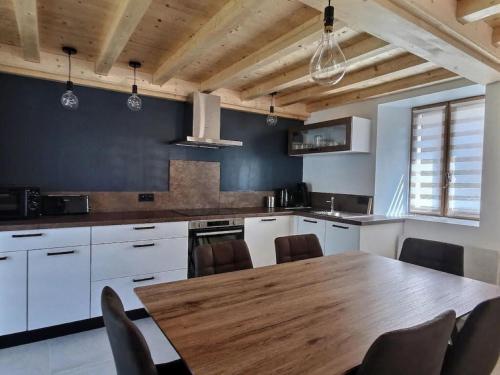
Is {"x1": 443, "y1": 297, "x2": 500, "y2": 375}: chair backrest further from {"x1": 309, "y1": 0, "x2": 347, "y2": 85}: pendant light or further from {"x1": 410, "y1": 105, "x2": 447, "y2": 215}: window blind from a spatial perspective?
{"x1": 410, "y1": 105, "x2": 447, "y2": 215}: window blind

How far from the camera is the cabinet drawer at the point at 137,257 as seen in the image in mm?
2557

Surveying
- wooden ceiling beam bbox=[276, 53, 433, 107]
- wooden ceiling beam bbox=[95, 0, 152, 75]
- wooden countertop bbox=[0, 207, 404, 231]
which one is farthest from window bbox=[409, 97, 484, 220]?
wooden ceiling beam bbox=[95, 0, 152, 75]

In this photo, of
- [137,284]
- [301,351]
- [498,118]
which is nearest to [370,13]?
[301,351]

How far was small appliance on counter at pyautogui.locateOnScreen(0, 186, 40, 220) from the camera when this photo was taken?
2.37m

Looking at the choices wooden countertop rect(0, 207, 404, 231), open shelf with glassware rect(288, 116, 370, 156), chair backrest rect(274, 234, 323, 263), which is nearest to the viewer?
chair backrest rect(274, 234, 323, 263)

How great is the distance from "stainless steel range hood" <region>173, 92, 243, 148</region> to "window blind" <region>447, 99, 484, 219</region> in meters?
2.36

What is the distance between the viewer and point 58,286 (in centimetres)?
240

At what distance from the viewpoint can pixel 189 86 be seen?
350 cm

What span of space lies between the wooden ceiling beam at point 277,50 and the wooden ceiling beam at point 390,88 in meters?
1.29

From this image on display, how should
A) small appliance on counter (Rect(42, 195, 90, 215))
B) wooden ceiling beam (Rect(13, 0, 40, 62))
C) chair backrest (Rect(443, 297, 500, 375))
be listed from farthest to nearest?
1. small appliance on counter (Rect(42, 195, 90, 215))
2. wooden ceiling beam (Rect(13, 0, 40, 62))
3. chair backrest (Rect(443, 297, 500, 375))

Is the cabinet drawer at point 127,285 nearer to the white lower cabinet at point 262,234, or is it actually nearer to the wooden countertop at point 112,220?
the wooden countertop at point 112,220

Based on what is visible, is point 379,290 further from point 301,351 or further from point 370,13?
point 370,13

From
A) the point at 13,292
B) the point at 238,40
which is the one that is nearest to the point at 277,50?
the point at 238,40

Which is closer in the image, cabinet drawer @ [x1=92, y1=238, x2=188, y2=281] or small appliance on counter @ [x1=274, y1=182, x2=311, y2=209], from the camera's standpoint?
cabinet drawer @ [x1=92, y1=238, x2=188, y2=281]
